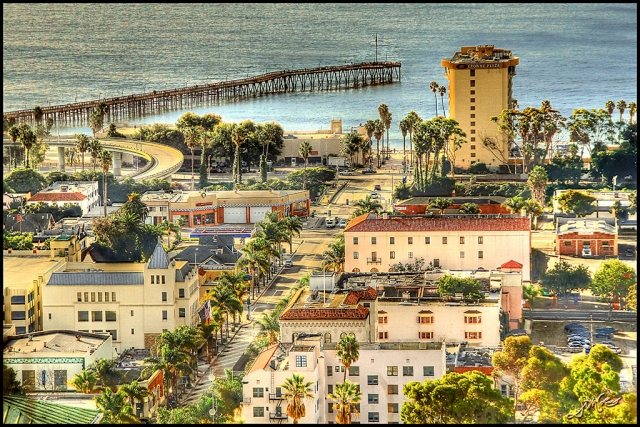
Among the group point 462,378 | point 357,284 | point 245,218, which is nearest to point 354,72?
point 245,218

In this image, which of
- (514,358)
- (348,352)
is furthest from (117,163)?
(348,352)

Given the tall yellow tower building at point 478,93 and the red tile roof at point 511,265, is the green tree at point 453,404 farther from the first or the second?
the tall yellow tower building at point 478,93

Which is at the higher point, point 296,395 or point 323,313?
point 323,313

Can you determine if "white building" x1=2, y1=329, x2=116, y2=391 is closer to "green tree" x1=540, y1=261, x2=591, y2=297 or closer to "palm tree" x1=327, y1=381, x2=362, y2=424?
"palm tree" x1=327, y1=381, x2=362, y2=424

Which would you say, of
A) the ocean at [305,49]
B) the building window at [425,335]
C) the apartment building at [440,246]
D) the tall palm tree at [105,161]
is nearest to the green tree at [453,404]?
the building window at [425,335]

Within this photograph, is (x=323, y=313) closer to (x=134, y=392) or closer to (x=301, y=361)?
(x=301, y=361)

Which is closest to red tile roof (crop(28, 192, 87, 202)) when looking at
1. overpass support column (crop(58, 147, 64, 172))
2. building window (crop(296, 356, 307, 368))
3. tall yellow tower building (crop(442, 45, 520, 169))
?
overpass support column (crop(58, 147, 64, 172))
